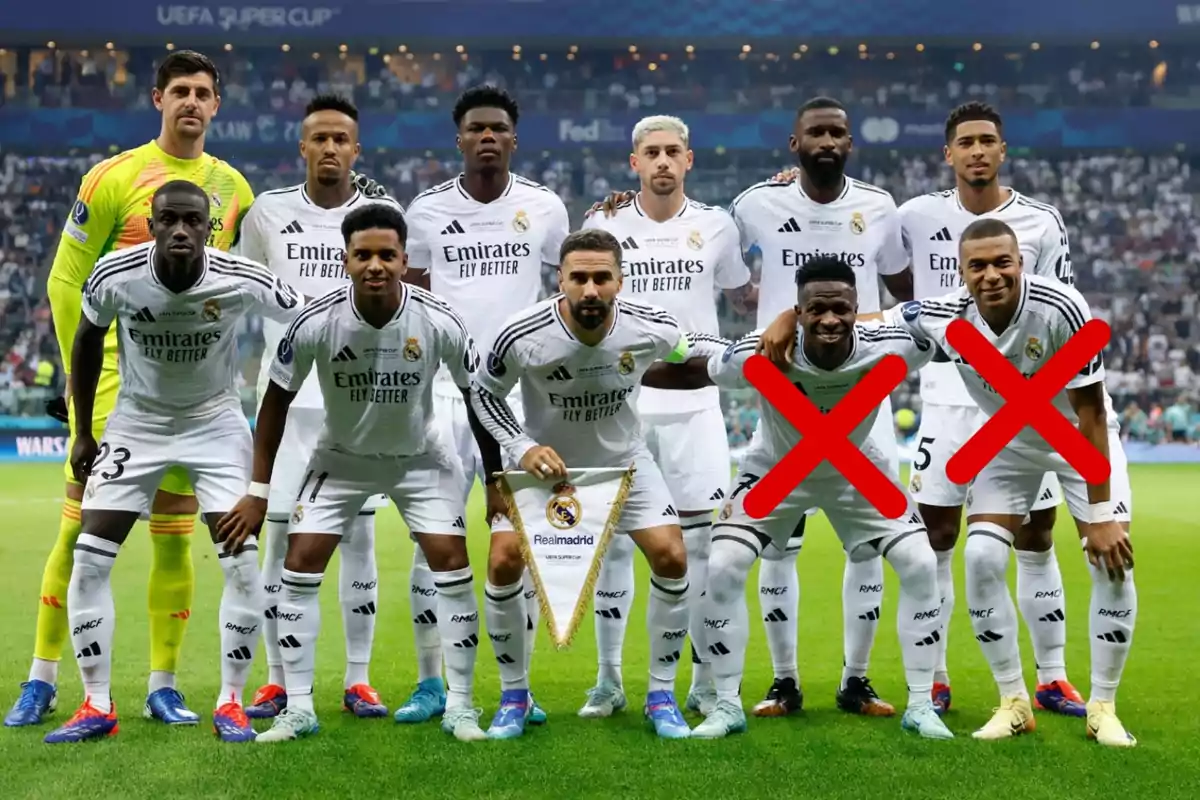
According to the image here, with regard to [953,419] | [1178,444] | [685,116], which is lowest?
[1178,444]

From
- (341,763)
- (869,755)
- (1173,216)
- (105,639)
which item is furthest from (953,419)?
(1173,216)

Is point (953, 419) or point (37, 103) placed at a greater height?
point (37, 103)

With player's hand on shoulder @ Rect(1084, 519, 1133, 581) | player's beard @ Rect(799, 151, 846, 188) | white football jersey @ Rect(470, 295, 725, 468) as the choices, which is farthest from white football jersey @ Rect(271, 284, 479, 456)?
player's hand on shoulder @ Rect(1084, 519, 1133, 581)

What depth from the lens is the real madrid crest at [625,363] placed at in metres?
5.60

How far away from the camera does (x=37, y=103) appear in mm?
34156

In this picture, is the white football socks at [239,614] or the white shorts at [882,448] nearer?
the white football socks at [239,614]

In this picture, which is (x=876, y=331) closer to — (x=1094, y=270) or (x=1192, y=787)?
(x=1192, y=787)

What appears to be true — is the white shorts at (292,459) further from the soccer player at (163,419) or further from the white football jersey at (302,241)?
the soccer player at (163,419)

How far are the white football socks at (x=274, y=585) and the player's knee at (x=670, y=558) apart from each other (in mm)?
1772

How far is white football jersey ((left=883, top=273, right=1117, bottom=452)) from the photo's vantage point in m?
5.40

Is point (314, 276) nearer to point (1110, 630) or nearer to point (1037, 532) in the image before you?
point (1037, 532)

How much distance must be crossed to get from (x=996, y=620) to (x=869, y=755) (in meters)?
0.90

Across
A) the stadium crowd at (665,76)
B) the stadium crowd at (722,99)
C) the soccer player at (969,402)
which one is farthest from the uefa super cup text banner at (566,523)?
the stadium crowd at (665,76)

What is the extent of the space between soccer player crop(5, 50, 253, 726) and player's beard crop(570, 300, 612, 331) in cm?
184
